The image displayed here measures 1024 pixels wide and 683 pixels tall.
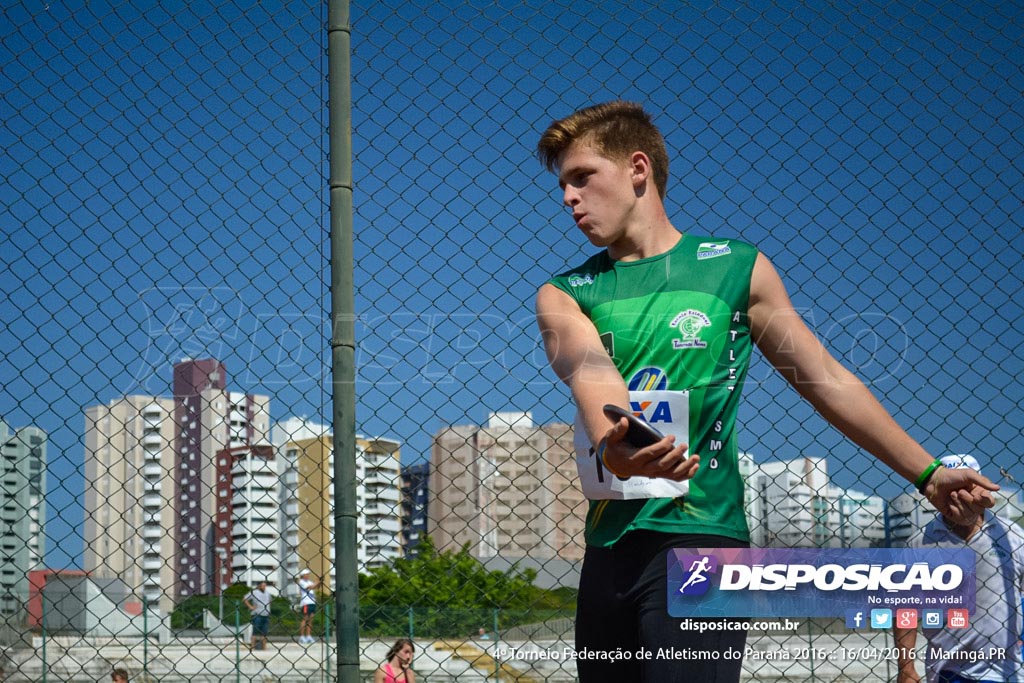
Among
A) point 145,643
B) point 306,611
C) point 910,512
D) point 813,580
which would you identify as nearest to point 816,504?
point 910,512

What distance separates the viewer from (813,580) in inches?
122

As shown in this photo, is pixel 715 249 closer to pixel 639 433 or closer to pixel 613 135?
pixel 613 135

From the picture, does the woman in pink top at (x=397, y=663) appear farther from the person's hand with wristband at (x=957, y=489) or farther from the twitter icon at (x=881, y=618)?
the person's hand with wristband at (x=957, y=489)

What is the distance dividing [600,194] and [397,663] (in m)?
8.23

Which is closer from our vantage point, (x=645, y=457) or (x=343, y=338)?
(x=645, y=457)

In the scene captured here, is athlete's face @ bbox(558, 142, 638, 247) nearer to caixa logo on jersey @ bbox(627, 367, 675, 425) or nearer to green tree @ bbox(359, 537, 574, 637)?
caixa logo on jersey @ bbox(627, 367, 675, 425)

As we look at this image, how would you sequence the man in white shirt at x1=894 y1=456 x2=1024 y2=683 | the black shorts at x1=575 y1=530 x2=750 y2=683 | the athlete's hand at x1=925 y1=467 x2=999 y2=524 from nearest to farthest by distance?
1. the black shorts at x1=575 y1=530 x2=750 y2=683
2. the athlete's hand at x1=925 y1=467 x2=999 y2=524
3. the man in white shirt at x1=894 y1=456 x2=1024 y2=683

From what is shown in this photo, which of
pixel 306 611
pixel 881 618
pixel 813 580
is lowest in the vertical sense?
pixel 306 611

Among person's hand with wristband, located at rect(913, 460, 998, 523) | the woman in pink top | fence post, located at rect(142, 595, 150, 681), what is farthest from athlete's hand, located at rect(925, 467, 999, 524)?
the woman in pink top

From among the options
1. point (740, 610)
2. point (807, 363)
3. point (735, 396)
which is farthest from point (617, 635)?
point (807, 363)

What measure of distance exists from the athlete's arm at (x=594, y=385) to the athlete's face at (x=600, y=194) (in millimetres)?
179

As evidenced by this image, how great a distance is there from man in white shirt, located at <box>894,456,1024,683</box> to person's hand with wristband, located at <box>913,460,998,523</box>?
1.97 metres

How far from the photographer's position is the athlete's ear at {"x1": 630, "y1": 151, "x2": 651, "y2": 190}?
2.41 meters

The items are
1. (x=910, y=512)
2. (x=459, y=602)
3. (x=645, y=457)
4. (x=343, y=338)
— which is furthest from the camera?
(x=459, y=602)
